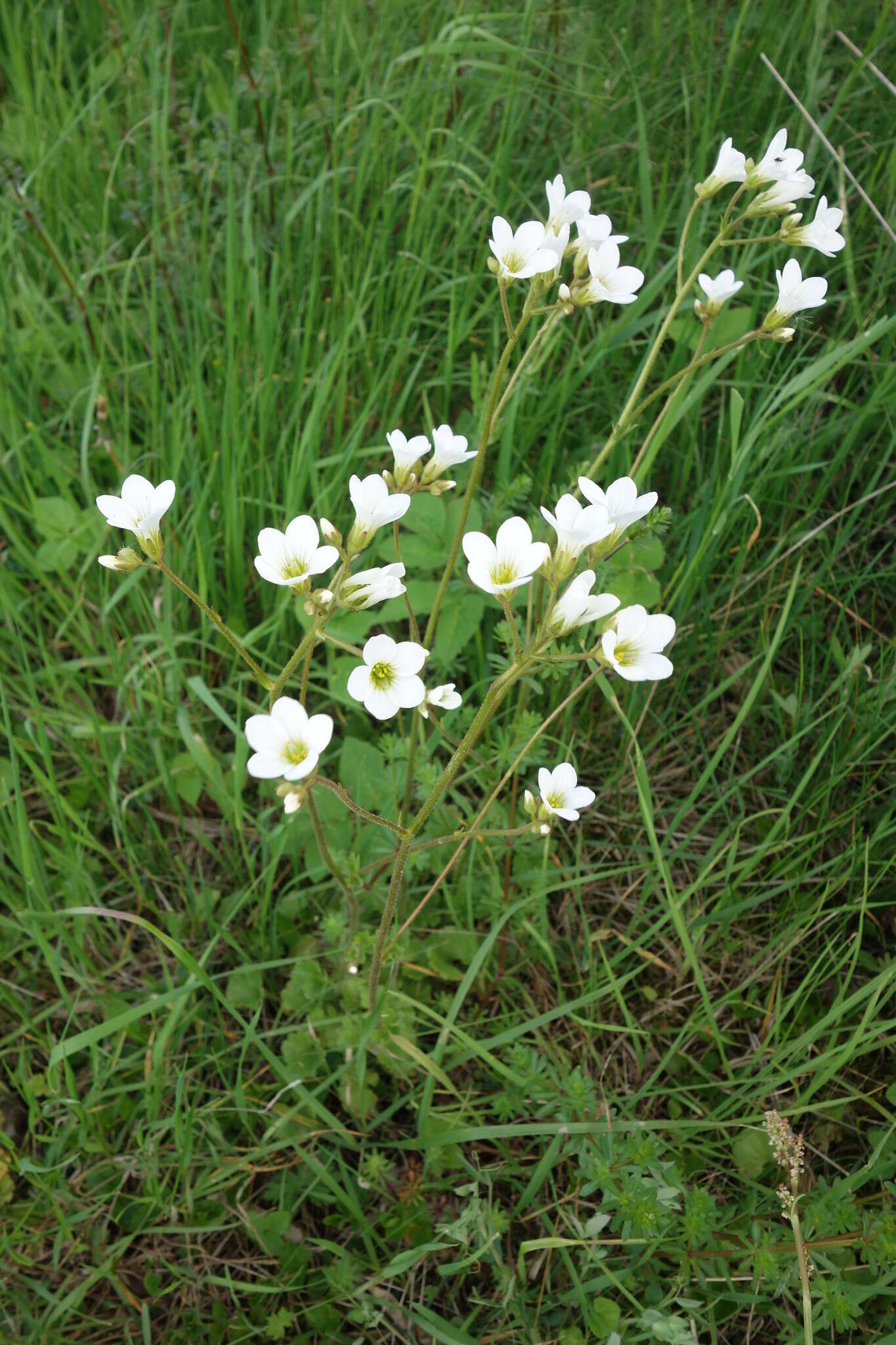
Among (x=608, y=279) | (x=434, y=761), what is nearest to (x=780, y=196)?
(x=608, y=279)

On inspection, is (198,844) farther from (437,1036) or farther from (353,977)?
(437,1036)

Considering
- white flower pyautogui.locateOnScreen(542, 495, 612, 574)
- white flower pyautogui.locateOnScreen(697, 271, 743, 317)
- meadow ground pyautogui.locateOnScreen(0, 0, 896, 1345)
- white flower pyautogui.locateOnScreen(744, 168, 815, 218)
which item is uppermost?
white flower pyautogui.locateOnScreen(744, 168, 815, 218)

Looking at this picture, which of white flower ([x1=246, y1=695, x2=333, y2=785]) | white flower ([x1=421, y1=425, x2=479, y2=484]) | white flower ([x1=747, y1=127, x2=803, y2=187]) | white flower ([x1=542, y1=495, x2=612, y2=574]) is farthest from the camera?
white flower ([x1=747, y1=127, x2=803, y2=187])

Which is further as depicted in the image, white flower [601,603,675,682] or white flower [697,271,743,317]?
white flower [697,271,743,317]

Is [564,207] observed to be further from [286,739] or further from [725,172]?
[286,739]

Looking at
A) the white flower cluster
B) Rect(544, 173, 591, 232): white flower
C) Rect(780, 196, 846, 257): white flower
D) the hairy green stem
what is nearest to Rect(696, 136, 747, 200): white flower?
the white flower cluster

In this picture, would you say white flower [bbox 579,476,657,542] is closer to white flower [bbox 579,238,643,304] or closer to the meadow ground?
white flower [bbox 579,238,643,304]
